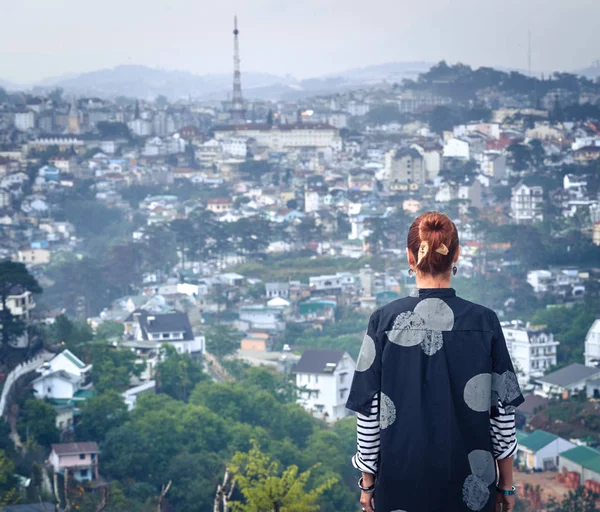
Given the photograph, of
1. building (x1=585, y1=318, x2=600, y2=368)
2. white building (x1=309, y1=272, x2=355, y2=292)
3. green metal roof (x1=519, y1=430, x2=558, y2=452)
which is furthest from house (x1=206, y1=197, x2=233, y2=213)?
green metal roof (x1=519, y1=430, x2=558, y2=452)

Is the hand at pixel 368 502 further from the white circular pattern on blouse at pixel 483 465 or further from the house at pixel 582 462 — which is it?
the house at pixel 582 462

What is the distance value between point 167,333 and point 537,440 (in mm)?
3904

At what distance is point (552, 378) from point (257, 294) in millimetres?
4878

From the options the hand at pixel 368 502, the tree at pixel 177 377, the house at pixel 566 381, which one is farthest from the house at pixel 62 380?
the hand at pixel 368 502

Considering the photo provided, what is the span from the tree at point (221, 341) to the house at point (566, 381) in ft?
9.33

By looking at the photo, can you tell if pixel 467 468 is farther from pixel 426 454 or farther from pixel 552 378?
pixel 552 378

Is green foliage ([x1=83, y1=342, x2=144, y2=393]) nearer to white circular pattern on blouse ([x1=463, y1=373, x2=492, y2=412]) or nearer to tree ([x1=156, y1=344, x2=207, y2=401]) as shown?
tree ([x1=156, y1=344, x2=207, y2=401])

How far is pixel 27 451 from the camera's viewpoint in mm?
5676

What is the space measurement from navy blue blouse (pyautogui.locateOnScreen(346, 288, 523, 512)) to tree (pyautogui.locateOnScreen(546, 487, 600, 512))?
4.55 metres

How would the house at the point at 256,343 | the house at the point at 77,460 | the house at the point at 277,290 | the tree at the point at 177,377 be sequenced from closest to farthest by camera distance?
the house at the point at 77,460 < the tree at the point at 177,377 < the house at the point at 256,343 < the house at the point at 277,290

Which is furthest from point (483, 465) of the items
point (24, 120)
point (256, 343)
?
point (24, 120)

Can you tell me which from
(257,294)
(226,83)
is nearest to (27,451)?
(257,294)

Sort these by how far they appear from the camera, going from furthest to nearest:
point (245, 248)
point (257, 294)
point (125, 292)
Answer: point (245, 248), point (125, 292), point (257, 294)

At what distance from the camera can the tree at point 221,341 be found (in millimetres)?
9992
